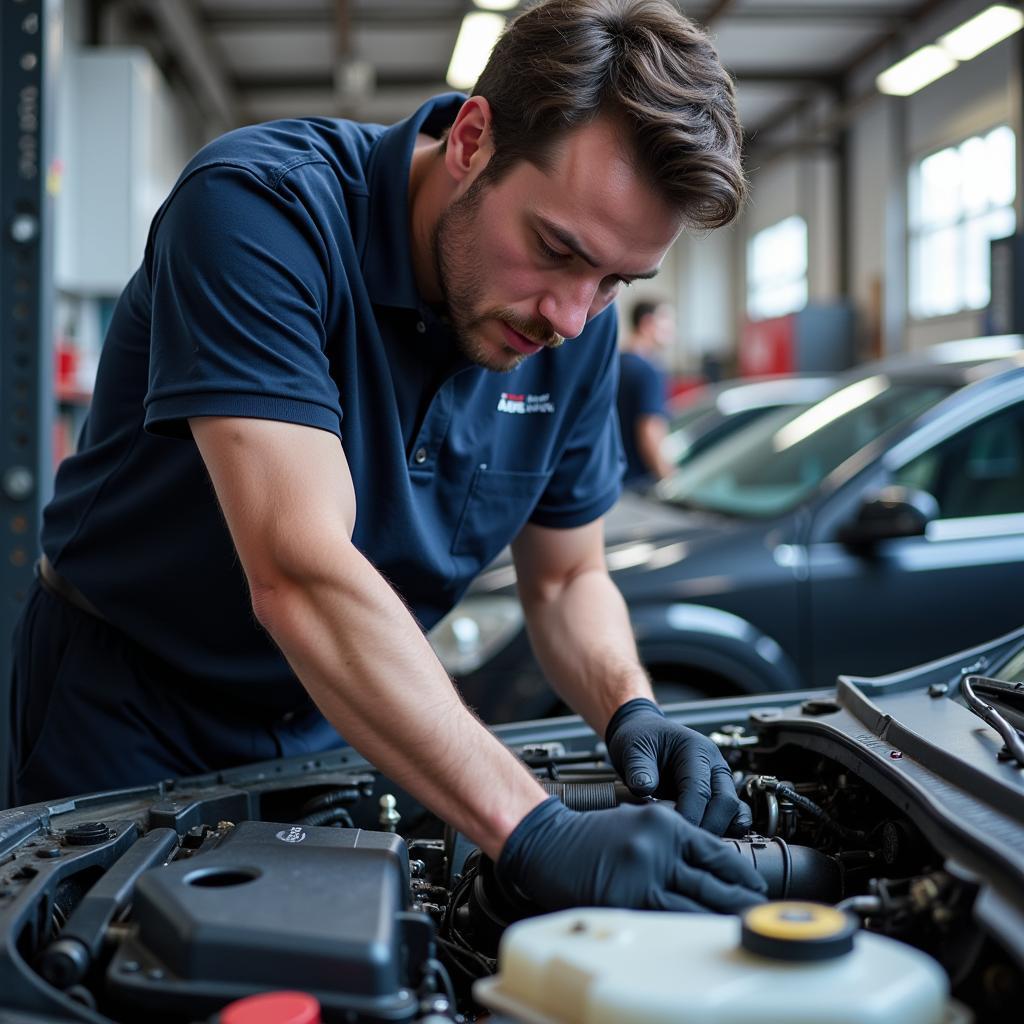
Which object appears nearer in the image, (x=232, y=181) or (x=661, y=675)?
(x=232, y=181)

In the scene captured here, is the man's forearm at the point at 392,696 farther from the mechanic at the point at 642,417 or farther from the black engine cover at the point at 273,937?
the mechanic at the point at 642,417

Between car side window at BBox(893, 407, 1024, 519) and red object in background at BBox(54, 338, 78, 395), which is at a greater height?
red object in background at BBox(54, 338, 78, 395)

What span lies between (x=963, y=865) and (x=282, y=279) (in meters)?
0.85

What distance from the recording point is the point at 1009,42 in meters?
9.19

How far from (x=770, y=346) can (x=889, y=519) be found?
31.5ft

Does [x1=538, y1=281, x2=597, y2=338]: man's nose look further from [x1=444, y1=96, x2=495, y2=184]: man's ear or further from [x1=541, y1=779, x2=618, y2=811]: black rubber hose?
[x1=541, y1=779, x2=618, y2=811]: black rubber hose

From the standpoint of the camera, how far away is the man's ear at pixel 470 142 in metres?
1.37

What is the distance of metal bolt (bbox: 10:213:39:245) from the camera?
2512 mm

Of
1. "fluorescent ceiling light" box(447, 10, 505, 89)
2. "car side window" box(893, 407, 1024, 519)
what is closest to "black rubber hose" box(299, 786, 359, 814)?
"car side window" box(893, 407, 1024, 519)

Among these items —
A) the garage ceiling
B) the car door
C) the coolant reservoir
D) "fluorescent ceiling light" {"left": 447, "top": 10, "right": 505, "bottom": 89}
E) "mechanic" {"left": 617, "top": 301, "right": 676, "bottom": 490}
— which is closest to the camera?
the coolant reservoir

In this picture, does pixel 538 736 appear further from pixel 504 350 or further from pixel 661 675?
pixel 661 675

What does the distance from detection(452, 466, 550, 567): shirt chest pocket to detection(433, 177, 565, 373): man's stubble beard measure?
220 mm

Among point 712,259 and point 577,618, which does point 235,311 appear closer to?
point 577,618

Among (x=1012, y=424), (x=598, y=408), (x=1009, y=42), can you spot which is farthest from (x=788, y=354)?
(x=598, y=408)
